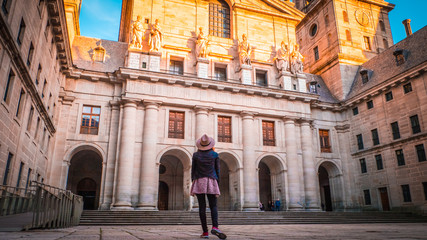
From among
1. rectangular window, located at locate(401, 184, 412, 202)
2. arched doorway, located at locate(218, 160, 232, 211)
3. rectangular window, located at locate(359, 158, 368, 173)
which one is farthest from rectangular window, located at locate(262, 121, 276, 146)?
rectangular window, located at locate(401, 184, 412, 202)

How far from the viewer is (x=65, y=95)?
26.7m

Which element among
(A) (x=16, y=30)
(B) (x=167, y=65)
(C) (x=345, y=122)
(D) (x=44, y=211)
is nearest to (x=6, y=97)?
(A) (x=16, y=30)

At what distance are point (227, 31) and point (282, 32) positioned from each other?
21.0 feet

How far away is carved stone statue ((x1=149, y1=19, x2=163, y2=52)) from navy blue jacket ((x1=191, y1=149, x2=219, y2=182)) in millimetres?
23377

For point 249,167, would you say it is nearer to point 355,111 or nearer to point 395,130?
point 395,130

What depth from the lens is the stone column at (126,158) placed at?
24484 mm

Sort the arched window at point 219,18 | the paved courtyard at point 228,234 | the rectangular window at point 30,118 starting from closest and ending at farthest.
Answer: the paved courtyard at point 228,234, the rectangular window at point 30,118, the arched window at point 219,18

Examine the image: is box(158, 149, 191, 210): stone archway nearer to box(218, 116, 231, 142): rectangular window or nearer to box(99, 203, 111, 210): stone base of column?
box(218, 116, 231, 142): rectangular window

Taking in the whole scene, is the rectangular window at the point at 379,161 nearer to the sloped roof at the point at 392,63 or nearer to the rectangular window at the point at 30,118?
the sloped roof at the point at 392,63

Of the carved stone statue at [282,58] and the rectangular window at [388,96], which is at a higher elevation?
the carved stone statue at [282,58]

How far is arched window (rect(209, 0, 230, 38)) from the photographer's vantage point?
113 feet

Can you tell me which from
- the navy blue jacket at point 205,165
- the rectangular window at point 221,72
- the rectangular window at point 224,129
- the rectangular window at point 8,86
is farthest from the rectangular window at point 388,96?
the rectangular window at point 8,86

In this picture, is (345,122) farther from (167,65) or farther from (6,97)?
(6,97)

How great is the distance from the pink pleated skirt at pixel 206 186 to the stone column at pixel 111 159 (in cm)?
2038
